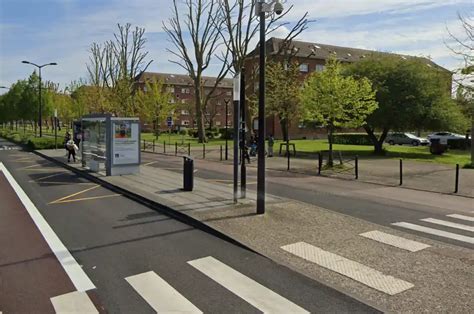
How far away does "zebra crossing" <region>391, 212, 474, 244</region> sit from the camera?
7.84 m

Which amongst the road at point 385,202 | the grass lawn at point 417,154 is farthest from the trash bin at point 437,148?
the road at point 385,202

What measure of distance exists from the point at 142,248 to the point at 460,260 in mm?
4810

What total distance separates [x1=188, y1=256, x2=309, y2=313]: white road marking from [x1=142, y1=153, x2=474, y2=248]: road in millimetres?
4106

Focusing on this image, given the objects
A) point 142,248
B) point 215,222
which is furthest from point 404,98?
point 142,248

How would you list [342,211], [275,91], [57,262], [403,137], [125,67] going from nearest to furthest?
[57,262], [342,211], [275,91], [403,137], [125,67]

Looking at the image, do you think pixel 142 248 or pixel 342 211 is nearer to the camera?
pixel 142 248

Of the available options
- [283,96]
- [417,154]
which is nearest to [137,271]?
[417,154]

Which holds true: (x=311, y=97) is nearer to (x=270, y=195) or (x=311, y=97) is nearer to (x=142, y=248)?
(x=270, y=195)

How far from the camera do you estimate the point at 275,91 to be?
3681 centimetres

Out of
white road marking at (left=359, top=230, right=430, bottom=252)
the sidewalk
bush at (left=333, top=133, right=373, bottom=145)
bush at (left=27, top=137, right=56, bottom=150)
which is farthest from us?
bush at (left=333, top=133, right=373, bottom=145)

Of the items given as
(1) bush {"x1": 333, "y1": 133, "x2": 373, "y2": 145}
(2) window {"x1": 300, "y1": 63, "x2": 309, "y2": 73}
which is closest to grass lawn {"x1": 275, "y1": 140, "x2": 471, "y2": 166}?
(1) bush {"x1": 333, "y1": 133, "x2": 373, "y2": 145}

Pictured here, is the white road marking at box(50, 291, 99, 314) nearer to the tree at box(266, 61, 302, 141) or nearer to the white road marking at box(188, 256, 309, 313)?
the white road marking at box(188, 256, 309, 313)

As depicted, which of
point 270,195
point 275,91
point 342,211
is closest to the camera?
point 342,211

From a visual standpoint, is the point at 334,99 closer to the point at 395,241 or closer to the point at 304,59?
the point at 395,241
